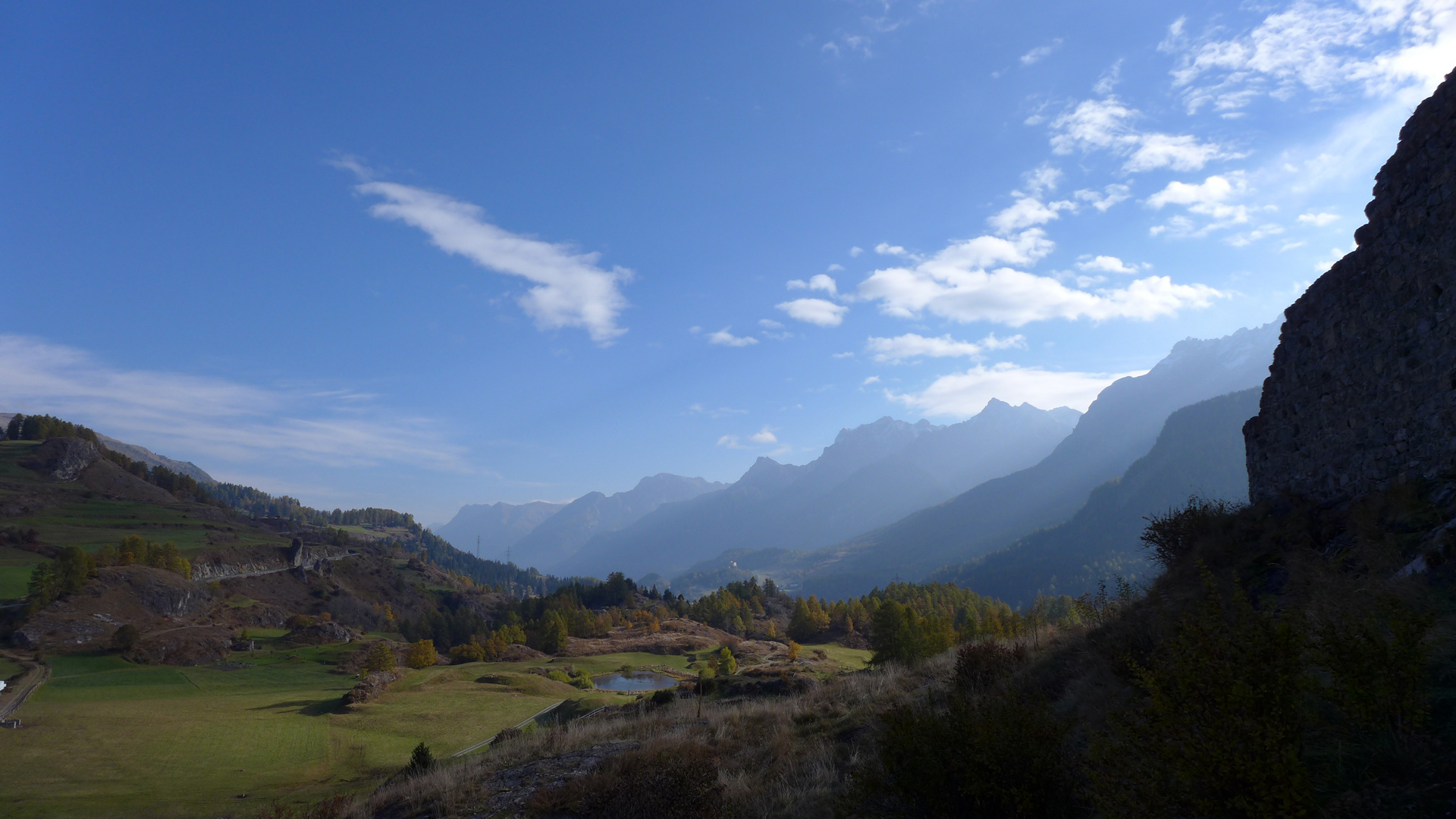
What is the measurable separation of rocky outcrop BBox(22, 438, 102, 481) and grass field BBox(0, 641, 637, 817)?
141 m

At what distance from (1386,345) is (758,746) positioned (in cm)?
1394

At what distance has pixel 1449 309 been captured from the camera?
9.25m

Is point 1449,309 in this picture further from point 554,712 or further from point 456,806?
point 554,712

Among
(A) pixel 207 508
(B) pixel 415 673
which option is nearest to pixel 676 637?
(B) pixel 415 673

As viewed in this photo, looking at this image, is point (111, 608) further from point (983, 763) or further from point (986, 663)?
point (983, 763)

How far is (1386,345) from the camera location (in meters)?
10.6

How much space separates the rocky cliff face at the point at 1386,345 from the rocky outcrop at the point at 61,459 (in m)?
241

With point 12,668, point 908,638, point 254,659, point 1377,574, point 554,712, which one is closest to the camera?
point 1377,574

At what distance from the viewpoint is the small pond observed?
67625mm

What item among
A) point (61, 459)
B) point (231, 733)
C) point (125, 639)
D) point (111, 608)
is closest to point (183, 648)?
point (125, 639)

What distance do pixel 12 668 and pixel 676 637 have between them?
84.3 metres

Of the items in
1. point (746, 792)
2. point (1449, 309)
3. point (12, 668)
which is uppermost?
point (1449, 309)

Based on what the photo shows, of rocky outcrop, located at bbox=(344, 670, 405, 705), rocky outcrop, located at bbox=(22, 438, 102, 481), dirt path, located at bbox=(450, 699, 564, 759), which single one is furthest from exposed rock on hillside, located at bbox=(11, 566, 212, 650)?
rocky outcrop, located at bbox=(22, 438, 102, 481)

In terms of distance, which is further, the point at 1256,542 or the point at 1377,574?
the point at 1256,542
